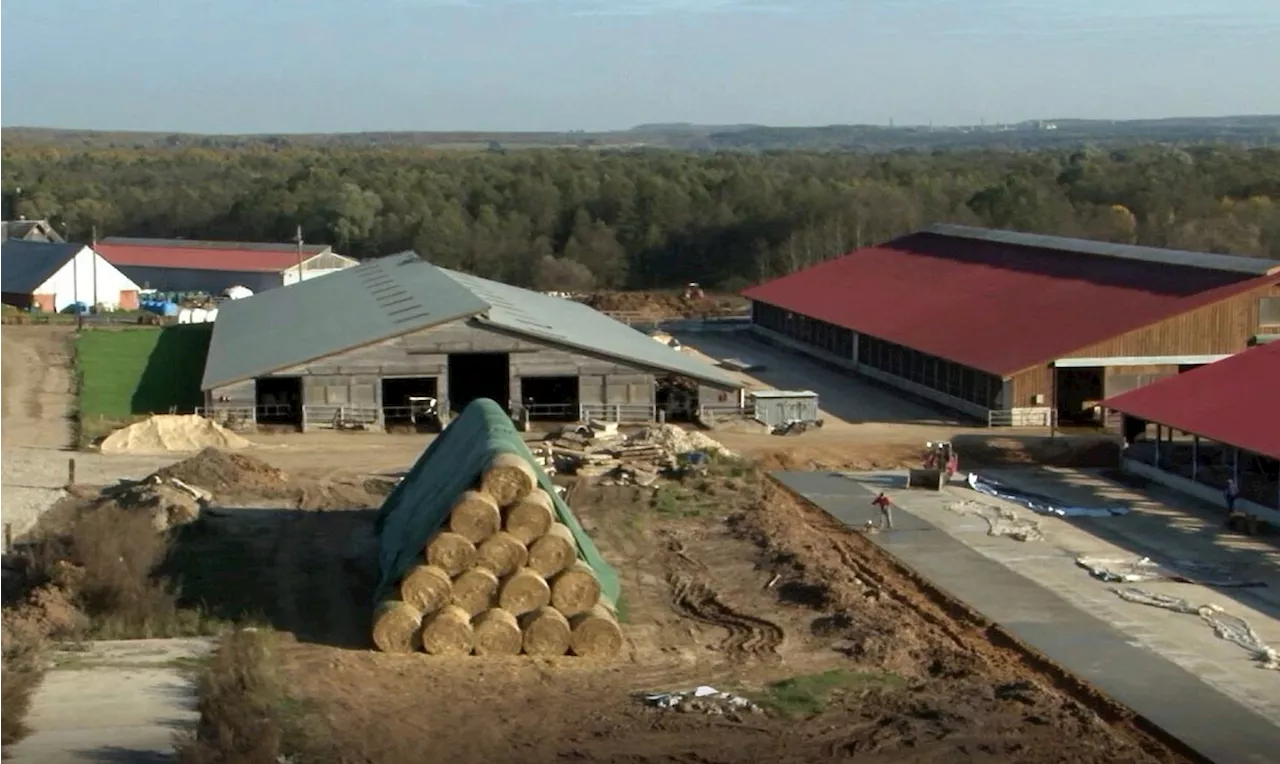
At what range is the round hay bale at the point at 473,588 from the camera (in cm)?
2109

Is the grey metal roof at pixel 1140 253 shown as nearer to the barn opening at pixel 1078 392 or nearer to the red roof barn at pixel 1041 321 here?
the red roof barn at pixel 1041 321

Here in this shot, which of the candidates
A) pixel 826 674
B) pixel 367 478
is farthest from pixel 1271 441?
pixel 367 478

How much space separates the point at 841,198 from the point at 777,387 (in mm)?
43524

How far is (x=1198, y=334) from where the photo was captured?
42625 mm

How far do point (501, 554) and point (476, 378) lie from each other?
24412mm

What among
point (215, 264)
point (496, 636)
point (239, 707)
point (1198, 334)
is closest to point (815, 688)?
point (496, 636)

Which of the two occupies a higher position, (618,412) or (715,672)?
(618,412)

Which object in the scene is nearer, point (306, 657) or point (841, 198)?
point (306, 657)

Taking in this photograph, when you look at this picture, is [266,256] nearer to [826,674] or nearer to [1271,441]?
[1271,441]

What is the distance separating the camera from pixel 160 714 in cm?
1803

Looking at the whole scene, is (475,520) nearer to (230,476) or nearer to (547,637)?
(547,637)

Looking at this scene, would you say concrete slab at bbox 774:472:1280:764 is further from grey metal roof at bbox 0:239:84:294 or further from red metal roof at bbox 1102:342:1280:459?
grey metal roof at bbox 0:239:84:294

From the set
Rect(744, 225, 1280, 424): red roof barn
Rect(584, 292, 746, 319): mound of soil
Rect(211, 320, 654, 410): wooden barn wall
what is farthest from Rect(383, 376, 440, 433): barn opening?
Rect(584, 292, 746, 319): mound of soil

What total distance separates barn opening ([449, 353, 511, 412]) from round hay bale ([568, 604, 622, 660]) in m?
22.5
